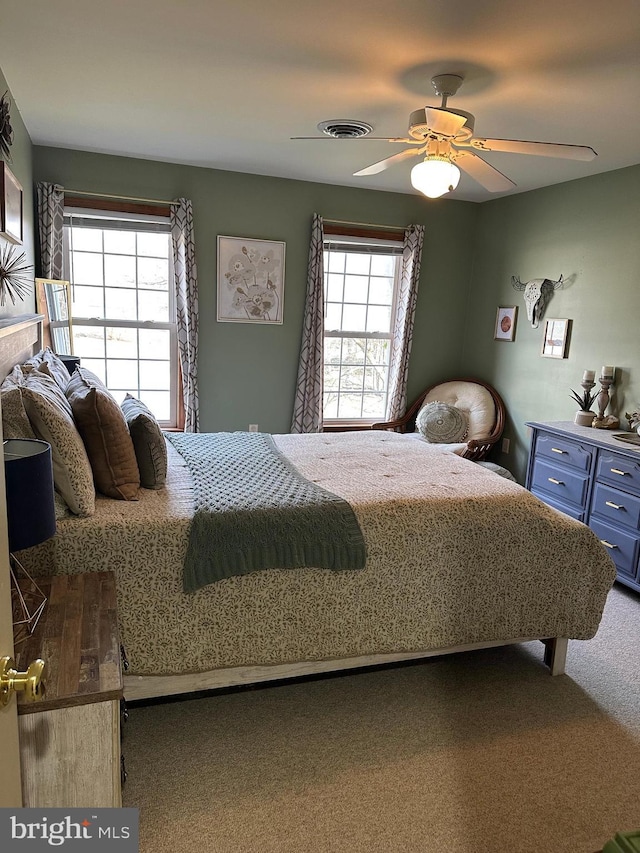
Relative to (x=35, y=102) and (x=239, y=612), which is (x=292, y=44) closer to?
Result: (x=35, y=102)

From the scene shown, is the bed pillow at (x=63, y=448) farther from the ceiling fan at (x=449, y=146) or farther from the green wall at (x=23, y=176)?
the ceiling fan at (x=449, y=146)

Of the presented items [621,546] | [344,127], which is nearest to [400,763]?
[621,546]

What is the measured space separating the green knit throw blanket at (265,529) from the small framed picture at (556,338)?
2.76 metres

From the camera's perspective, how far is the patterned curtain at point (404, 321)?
16.6 ft

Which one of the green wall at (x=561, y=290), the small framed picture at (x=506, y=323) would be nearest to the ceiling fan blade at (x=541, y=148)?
the green wall at (x=561, y=290)

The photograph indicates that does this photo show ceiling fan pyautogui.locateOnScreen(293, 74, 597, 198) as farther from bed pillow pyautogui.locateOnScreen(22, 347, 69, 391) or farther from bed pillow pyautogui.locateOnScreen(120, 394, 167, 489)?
bed pillow pyautogui.locateOnScreen(22, 347, 69, 391)

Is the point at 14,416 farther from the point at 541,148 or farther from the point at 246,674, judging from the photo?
the point at 541,148

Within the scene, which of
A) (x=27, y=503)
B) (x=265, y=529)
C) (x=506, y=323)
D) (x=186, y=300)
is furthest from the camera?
(x=506, y=323)

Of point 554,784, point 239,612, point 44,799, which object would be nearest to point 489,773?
point 554,784

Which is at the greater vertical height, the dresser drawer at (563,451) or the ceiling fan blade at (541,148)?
the ceiling fan blade at (541,148)

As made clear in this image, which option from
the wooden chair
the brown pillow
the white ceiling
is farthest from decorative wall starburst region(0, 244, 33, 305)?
the wooden chair

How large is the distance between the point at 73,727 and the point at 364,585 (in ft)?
3.87

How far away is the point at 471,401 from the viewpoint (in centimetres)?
512

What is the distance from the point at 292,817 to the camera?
1.80 m
